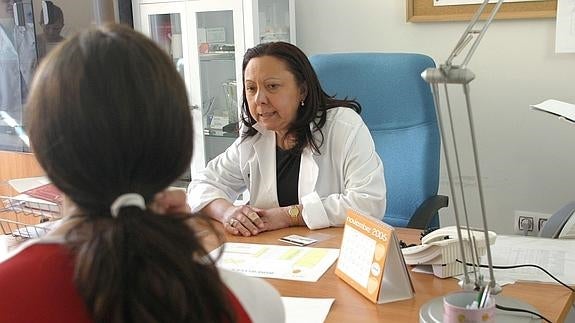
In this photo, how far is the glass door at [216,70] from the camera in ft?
9.56

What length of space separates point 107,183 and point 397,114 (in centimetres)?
161

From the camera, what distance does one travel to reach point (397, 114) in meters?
→ 2.23

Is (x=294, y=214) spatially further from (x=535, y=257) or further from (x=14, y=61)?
(x=14, y=61)

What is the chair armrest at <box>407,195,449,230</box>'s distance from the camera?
1979 millimetres

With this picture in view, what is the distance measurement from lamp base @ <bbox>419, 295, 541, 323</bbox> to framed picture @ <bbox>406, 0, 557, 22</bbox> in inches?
62.5

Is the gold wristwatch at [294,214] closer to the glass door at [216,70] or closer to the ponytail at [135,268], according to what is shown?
the ponytail at [135,268]

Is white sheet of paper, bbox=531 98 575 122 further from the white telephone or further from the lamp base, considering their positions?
the lamp base

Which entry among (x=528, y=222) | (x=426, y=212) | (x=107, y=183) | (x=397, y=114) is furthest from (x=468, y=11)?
(x=107, y=183)

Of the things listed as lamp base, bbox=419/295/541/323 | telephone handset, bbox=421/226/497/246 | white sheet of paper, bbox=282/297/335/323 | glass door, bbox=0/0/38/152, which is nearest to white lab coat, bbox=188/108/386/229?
telephone handset, bbox=421/226/497/246

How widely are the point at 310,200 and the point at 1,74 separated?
81.8 inches

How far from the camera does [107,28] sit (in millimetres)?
767

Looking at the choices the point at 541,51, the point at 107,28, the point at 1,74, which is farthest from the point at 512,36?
the point at 1,74

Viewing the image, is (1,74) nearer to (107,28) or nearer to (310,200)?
(310,200)

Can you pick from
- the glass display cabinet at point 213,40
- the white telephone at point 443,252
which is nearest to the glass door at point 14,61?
the glass display cabinet at point 213,40
